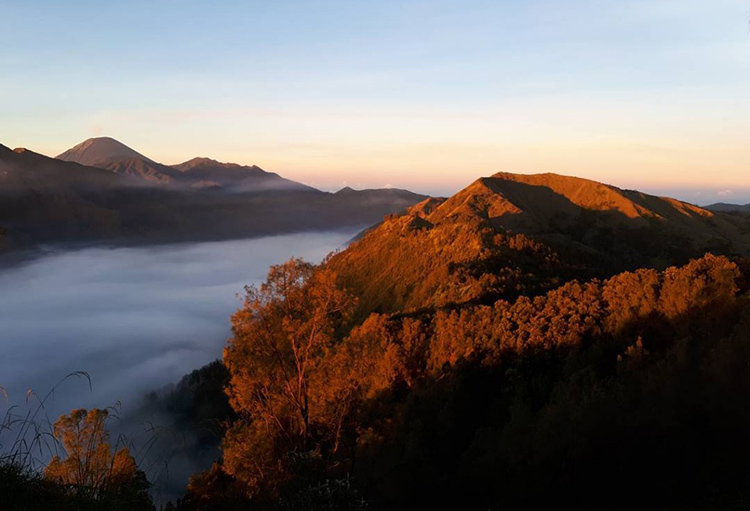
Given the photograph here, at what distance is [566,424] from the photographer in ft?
47.2

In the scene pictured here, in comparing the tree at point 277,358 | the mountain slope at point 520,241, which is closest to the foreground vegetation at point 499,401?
the tree at point 277,358

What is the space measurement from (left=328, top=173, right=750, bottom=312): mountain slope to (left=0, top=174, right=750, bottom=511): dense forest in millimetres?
12640

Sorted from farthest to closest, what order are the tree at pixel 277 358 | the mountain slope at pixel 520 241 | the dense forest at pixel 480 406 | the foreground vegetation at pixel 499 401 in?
the mountain slope at pixel 520 241, the tree at pixel 277 358, the foreground vegetation at pixel 499 401, the dense forest at pixel 480 406

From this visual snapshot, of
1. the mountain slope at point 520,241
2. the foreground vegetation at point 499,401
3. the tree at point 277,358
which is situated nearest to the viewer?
the foreground vegetation at point 499,401

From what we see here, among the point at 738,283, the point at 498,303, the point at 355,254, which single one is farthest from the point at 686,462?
the point at 355,254

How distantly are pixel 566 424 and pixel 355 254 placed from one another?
84.5 meters

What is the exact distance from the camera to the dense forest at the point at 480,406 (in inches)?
397

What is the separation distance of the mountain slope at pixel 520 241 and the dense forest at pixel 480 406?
41.5 feet

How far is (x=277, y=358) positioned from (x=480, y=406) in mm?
12123

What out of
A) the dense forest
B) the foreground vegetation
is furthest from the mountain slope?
the foreground vegetation

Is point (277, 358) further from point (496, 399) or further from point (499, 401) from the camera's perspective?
point (496, 399)

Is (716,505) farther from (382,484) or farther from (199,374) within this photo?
(199,374)

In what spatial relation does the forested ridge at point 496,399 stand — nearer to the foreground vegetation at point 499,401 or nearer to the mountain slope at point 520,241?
the foreground vegetation at point 499,401

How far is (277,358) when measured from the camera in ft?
67.2
